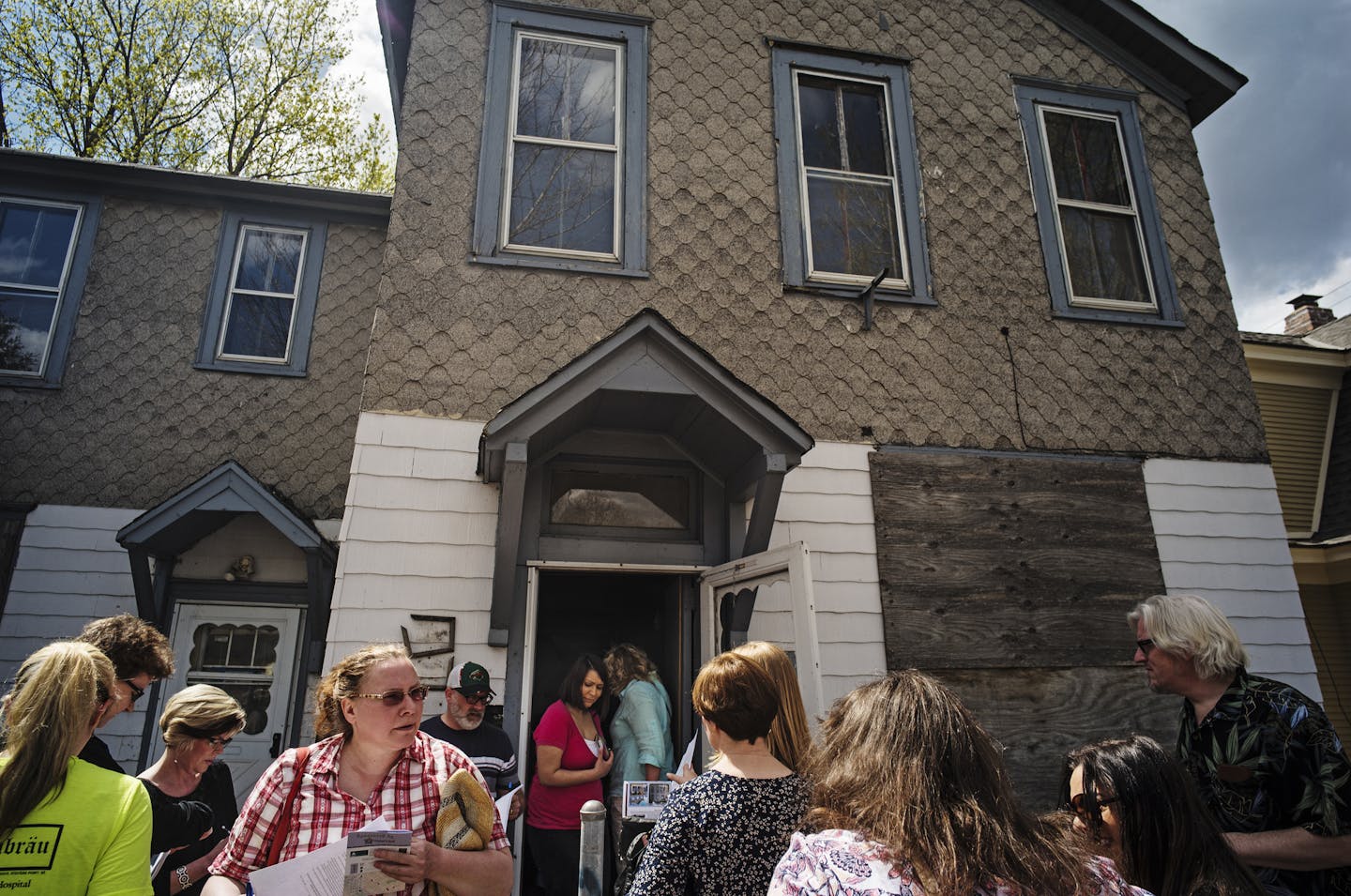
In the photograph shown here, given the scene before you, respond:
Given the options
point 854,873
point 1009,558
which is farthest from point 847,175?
point 854,873

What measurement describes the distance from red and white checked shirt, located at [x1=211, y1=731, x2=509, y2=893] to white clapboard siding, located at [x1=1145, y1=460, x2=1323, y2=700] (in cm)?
579

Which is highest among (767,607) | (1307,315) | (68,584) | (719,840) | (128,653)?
(1307,315)

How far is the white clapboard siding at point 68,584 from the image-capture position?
6.66 metres

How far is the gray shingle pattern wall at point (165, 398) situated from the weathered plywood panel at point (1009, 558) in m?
4.87

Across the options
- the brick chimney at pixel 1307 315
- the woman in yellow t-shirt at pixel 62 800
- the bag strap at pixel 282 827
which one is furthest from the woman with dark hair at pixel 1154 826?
the brick chimney at pixel 1307 315

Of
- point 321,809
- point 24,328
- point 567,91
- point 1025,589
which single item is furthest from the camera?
point 24,328

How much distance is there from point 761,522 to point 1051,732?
8.63 feet

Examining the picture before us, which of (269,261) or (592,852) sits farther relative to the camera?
(269,261)

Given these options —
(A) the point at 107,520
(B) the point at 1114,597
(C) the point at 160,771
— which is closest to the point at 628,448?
(C) the point at 160,771

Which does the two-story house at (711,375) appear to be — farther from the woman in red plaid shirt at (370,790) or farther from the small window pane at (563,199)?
the woman in red plaid shirt at (370,790)

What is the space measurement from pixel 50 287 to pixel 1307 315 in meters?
17.2

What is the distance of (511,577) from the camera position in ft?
16.1

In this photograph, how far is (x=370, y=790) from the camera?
7.82ft

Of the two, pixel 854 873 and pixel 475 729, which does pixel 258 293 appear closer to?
pixel 475 729
